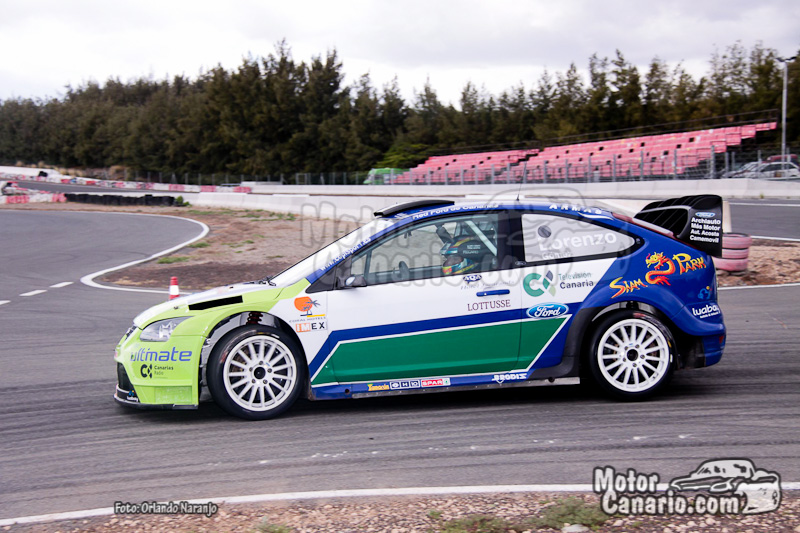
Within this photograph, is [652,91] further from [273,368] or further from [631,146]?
[273,368]

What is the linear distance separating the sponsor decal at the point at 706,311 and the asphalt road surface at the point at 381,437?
24.5 inches

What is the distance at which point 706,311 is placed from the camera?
212 inches

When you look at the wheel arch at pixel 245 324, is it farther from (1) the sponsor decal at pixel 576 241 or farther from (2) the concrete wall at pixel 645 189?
(2) the concrete wall at pixel 645 189

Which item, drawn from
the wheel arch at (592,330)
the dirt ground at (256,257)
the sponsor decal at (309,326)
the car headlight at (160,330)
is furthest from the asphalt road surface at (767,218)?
the car headlight at (160,330)

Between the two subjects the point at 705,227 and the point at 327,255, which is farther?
the point at 705,227

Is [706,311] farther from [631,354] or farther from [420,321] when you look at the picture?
[420,321]

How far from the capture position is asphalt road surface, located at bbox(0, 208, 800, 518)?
13.3ft

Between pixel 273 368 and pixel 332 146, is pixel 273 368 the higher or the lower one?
the lower one

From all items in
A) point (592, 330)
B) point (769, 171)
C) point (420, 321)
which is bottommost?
point (592, 330)

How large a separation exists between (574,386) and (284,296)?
2.50 metres

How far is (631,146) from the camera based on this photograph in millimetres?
40125

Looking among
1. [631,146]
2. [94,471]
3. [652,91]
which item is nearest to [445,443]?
[94,471]

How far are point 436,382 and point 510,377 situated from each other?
55 cm

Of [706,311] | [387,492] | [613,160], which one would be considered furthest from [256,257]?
[613,160]
